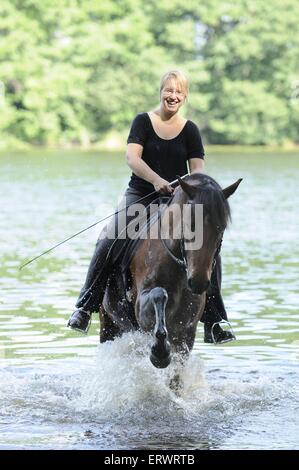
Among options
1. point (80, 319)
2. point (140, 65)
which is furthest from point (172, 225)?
point (140, 65)

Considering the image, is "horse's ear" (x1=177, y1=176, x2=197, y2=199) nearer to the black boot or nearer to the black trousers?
the black trousers

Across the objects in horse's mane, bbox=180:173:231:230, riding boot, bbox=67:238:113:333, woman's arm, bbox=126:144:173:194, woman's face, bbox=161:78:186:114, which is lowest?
riding boot, bbox=67:238:113:333

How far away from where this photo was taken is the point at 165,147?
9.30 m

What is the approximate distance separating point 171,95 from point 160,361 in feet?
6.75

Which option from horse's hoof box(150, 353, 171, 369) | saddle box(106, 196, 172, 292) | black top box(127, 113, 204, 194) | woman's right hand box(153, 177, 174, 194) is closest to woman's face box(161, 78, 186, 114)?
black top box(127, 113, 204, 194)

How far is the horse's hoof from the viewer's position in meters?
8.51

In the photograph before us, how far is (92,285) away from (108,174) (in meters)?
30.8

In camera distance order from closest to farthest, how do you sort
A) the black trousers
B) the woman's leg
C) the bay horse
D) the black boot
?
the bay horse, the black trousers, the woman's leg, the black boot

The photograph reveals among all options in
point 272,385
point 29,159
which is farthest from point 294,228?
point 29,159

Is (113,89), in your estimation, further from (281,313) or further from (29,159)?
(281,313)

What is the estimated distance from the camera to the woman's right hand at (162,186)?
29.2ft
